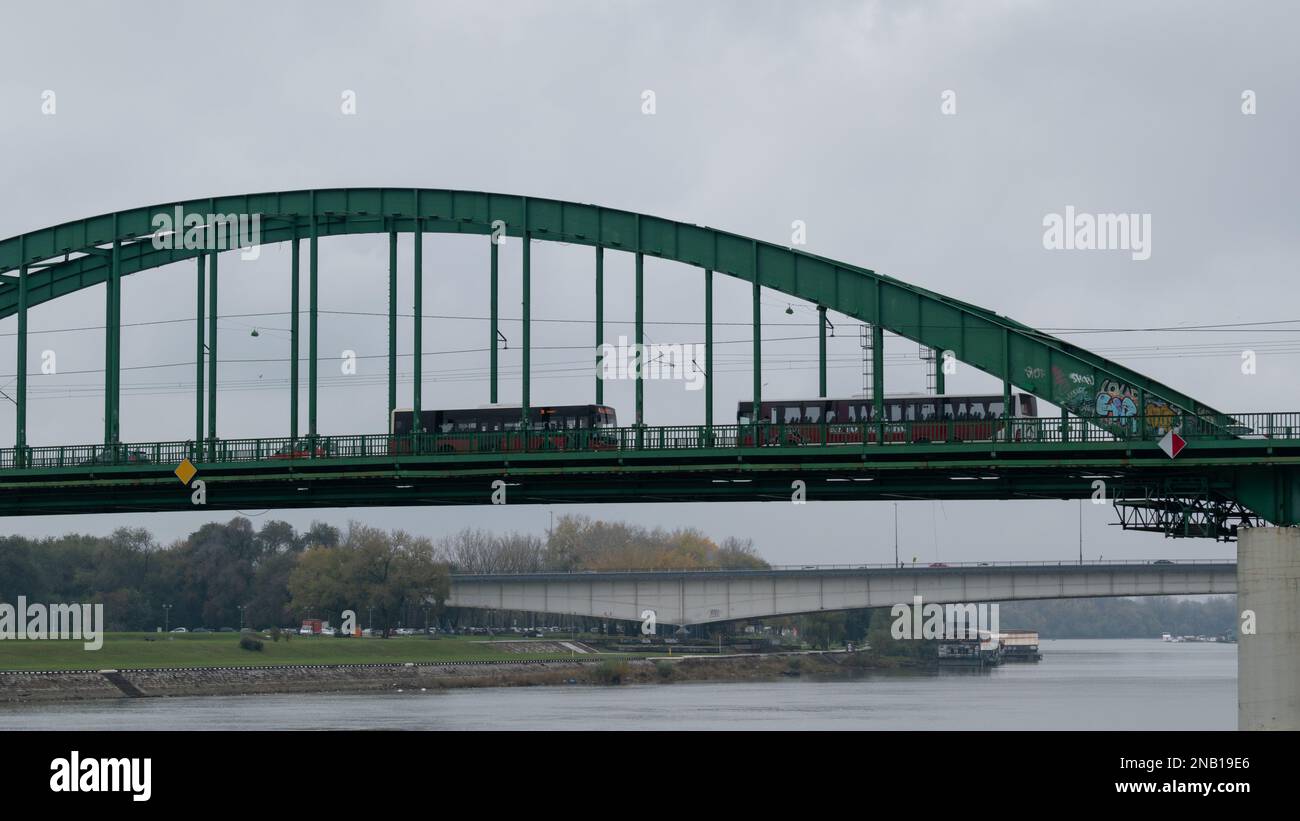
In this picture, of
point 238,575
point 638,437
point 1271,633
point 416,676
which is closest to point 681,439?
point 638,437

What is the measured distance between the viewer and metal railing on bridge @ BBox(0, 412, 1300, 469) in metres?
54.3

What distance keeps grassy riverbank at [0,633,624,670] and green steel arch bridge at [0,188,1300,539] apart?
31.2 meters

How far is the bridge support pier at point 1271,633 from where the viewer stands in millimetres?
51094

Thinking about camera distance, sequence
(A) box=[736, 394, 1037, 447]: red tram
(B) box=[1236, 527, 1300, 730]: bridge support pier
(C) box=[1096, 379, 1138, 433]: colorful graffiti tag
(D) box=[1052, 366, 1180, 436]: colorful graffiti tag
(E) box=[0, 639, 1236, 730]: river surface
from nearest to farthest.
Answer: (B) box=[1236, 527, 1300, 730]: bridge support pier
(D) box=[1052, 366, 1180, 436]: colorful graffiti tag
(C) box=[1096, 379, 1138, 433]: colorful graffiti tag
(A) box=[736, 394, 1037, 447]: red tram
(E) box=[0, 639, 1236, 730]: river surface

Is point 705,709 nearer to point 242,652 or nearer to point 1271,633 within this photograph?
point 1271,633

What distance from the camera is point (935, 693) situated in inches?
4090

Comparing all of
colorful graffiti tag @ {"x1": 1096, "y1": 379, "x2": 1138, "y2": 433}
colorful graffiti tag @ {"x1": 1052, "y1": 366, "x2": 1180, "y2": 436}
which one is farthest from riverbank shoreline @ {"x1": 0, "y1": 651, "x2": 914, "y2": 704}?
colorful graffiti tag @ {"x1": 1096, "y1": 379, "x2": 1138, "y2": 433}

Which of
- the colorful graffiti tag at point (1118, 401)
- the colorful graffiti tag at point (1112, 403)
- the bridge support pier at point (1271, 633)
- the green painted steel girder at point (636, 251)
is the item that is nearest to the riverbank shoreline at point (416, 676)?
the green painted steel girder at point (636, 251)

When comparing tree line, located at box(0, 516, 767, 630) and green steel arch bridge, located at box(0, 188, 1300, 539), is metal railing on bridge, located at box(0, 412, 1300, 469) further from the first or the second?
tree line, located at box(0, 516, 767, 630)

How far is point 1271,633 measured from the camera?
169 feet

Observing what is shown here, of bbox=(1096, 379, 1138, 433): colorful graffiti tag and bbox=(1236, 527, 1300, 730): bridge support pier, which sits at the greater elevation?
bbox=(1096, 379, 1138, 433): colorful graffiti tag
